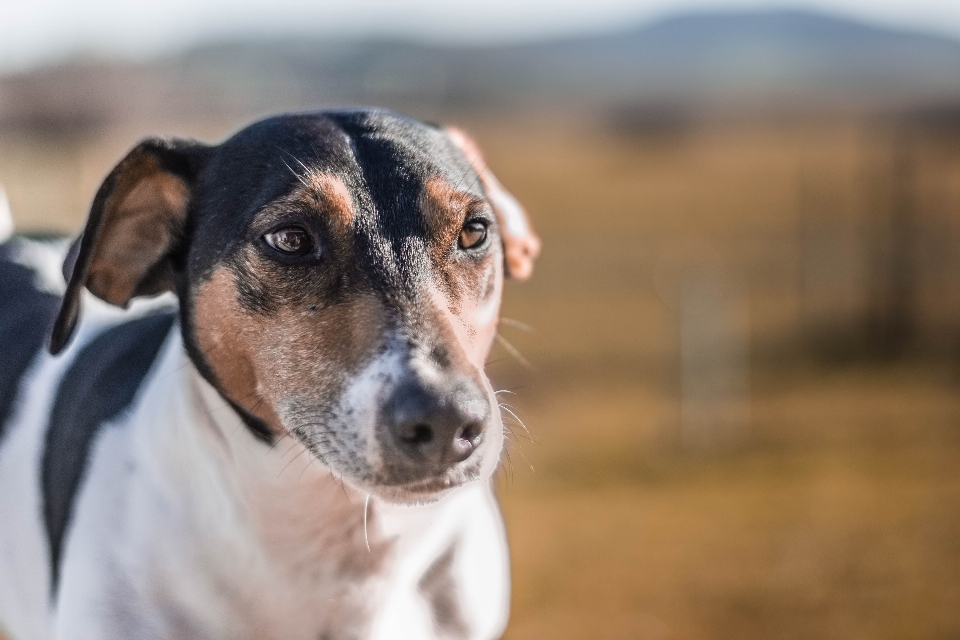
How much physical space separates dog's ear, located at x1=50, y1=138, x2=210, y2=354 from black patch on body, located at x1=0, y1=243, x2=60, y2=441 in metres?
0.56

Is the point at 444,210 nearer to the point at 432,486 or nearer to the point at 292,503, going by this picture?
the point at 432,486

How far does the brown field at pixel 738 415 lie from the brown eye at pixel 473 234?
785mm

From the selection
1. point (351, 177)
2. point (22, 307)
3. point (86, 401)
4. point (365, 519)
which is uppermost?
point (351, 177)

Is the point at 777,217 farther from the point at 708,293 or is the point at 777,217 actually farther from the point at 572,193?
the point at 708,293

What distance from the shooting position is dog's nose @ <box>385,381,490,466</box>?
2010mm

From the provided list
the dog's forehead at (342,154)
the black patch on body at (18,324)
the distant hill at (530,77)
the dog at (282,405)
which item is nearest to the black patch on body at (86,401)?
the dog at (282,405)

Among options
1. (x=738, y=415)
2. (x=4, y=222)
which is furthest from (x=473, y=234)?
(x=738, y=415)

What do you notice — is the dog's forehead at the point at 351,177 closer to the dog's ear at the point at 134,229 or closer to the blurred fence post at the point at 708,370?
the dog's ear at the point at 134,229

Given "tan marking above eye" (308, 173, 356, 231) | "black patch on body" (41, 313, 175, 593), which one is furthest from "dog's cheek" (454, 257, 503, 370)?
"black patch on body" (41, 313, 175, 593)

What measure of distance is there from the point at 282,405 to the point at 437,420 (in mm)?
485

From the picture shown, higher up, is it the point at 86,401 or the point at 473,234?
the point at 473,234

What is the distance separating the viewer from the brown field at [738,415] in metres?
6.39

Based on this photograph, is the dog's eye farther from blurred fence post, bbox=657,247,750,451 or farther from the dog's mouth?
blurred fence post, bbox=657,247,750,451

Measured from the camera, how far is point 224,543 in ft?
7.94
